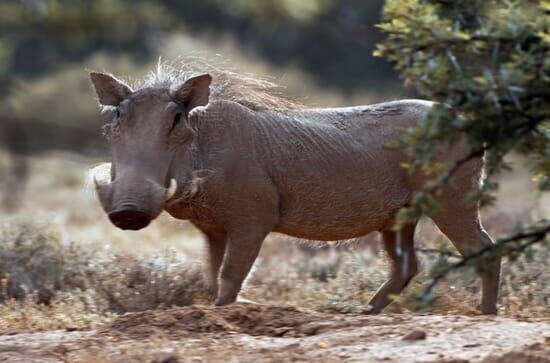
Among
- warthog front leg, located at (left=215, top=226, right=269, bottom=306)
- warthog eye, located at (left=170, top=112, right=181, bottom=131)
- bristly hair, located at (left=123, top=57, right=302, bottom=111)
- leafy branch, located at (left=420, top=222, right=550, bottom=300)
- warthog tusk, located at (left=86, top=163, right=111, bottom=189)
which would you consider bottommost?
leafy branch, located at (left=420, top=222, right=550, bottom=300)

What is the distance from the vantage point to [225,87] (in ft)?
24.2

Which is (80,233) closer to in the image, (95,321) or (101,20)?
(101,20)

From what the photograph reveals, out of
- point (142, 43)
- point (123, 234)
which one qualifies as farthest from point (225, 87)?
point (142, 43)

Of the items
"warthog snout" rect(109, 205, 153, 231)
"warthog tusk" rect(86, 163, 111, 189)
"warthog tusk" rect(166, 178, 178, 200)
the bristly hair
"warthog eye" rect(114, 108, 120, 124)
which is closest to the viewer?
"warthog snout" rect(109, 205, 153, 231)

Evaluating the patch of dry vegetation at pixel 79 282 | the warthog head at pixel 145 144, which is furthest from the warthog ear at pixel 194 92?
the patch of dry vegetation at pixel 79 282

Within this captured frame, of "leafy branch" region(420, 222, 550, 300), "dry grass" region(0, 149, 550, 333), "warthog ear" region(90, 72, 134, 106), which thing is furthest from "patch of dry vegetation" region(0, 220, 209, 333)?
"leafy branch" region(420, 222, 550, 300)

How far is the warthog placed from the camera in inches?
262

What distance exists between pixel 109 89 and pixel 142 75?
12.2m

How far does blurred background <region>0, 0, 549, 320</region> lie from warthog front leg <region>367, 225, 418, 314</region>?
176mm

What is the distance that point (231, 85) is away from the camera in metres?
7.42

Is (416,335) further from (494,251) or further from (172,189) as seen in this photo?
(172,189)

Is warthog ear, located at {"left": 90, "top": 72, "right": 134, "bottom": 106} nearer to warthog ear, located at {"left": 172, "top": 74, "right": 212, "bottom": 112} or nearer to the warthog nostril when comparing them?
warthog ear, located at {"left": 172, "top": 74, "right": 212, "bottom": 112}

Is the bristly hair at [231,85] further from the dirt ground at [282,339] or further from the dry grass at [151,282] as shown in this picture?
the dirt ground at [282,339]

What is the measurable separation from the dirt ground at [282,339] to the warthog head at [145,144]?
590 millimetres
